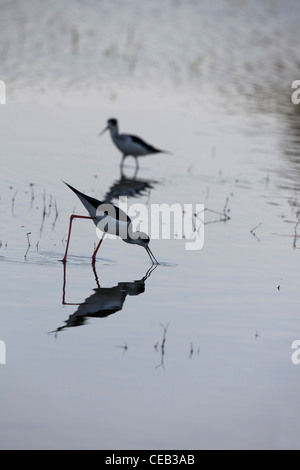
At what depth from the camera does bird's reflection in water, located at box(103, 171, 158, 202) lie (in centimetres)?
1131

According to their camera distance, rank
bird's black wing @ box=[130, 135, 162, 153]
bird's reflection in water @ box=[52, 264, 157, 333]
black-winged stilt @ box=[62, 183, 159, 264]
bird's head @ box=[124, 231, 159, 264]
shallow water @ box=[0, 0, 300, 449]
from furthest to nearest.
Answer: bird's black wing @ box=[130, 135, 162, 153] → black-winged stilt @ box=[62, 183, 159, 264] → bird's head @ box=[124, 231, 159, 264] → bird's reflection in water @ box=[52, 264, 157, 333] → shallow water @ box=[0, 0, 300, 449]

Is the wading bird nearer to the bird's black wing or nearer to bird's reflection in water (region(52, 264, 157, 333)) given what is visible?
the bird's black wing

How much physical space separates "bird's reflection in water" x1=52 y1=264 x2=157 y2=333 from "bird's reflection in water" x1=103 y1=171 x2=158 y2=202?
3426 millimetres

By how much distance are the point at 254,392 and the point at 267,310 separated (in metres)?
1.71

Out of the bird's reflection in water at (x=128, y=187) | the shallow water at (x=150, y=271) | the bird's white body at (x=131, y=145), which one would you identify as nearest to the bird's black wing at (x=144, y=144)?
the bird's white body at (x=131, y=145)

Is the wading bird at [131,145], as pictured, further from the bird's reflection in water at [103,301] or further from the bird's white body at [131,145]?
the bird's reflection in water at [103,301]

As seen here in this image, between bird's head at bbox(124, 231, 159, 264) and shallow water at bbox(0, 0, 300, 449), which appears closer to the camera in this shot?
shallow water at bbox(0, 0, 300, 449)

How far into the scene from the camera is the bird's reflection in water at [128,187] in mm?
11312

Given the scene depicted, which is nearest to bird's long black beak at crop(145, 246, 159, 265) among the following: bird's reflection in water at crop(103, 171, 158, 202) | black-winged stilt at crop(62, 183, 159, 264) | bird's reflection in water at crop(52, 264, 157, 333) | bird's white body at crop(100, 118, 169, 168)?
black-winged stilt at crop(62, 183, 159, 264)

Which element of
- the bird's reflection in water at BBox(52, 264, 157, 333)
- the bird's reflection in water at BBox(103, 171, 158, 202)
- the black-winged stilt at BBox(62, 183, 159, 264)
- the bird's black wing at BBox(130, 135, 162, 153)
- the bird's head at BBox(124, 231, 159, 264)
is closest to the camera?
the bird's reflection in water at BBox(52, 264, 157, 333)

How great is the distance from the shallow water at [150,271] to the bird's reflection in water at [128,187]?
0.04m

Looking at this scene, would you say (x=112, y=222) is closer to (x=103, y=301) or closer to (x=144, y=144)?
(x=103, y=301)

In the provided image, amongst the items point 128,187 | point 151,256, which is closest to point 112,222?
point 151,256

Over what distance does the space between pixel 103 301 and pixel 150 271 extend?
1.02 metres
